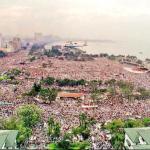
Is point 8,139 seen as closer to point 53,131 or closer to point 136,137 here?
point 53,131

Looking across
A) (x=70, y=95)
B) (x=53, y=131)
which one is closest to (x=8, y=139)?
(x=53, y=131)

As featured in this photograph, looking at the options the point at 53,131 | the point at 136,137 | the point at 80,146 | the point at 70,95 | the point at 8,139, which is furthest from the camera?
the point at 70,95

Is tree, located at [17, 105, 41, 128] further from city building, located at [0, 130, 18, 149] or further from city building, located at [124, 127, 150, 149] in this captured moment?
city building, located at [124, 127, 150, 149]

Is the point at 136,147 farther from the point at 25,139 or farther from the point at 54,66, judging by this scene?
the point at 54,66

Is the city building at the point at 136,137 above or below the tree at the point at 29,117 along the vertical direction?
above

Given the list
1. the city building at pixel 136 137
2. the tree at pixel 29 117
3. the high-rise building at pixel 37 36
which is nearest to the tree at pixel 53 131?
the tree at pixel 29 117

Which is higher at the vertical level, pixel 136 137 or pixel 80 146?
pixel 136 137

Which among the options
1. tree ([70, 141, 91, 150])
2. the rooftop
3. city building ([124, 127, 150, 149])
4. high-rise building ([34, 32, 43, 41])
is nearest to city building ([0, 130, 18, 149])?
tree ([70, 141, 91, 150])

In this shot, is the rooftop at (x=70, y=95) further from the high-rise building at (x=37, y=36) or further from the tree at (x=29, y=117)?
the high-rise building at (x=37, y=36)

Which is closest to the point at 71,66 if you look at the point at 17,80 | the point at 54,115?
the point at 17,80
